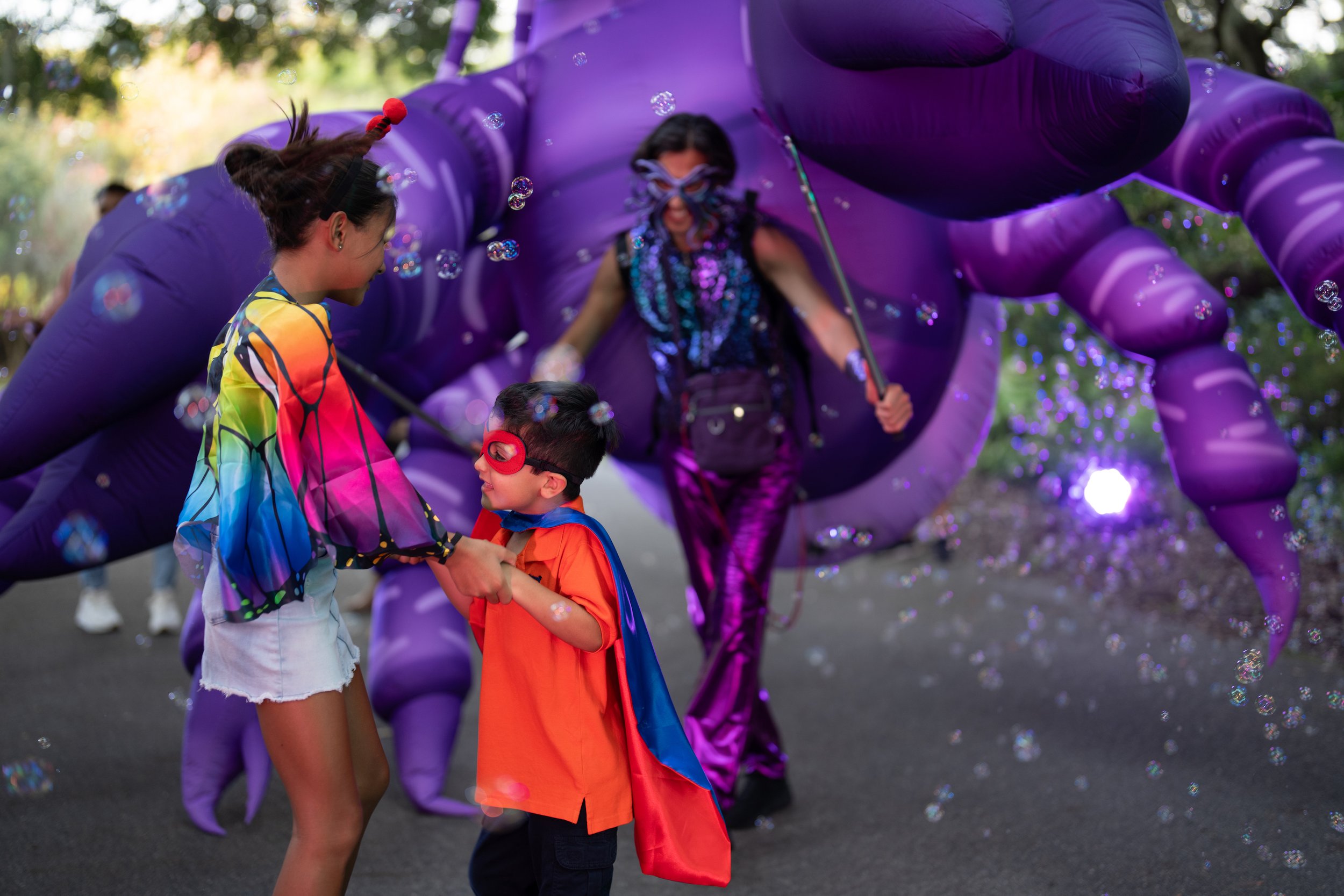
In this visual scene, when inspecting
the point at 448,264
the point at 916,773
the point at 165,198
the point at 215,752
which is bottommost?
the point at 916,773

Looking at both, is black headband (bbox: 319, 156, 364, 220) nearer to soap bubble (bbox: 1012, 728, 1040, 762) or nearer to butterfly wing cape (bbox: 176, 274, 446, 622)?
butterfly wing cape (bbox: 176, 274, 446, 622)

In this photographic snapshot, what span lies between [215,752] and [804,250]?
2.16 m

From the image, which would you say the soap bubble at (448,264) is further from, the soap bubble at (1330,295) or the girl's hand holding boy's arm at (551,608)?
the soap bubble at (1330,295)

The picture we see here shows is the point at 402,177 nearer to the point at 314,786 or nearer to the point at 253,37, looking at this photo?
the point at 314,786

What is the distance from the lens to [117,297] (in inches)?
105

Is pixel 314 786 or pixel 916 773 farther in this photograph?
pixel 916 773

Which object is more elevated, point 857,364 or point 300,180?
point 300,180

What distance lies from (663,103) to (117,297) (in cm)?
155

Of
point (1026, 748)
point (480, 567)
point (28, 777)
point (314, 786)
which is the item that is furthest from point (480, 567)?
point (1026, 748)

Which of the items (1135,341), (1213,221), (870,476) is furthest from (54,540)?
(1213,221)

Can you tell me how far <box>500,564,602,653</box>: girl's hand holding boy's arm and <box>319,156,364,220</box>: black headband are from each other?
648 mm

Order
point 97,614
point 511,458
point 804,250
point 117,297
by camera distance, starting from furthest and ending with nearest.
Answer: point 97,614 → point 804,250 → point 117,297 → point 511,458

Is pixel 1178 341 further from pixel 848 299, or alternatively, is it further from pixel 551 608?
pixel 551 608

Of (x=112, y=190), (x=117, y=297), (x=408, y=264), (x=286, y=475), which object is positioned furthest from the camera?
(x=112, y=190)
